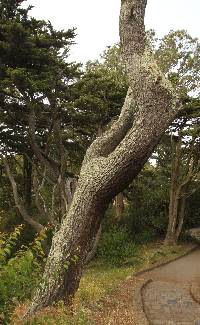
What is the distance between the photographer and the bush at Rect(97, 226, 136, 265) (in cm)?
1956

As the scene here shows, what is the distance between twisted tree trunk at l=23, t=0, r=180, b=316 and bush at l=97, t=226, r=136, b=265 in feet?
35.3

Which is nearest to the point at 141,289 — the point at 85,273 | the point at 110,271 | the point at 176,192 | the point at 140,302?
the point at 140,302

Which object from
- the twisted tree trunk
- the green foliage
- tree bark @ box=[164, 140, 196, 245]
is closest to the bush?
tree bark @ box=[164, 140, 196, 245]

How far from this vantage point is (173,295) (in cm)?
1306

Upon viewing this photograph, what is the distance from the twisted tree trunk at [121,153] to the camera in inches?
316

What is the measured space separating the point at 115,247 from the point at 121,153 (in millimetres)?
12712

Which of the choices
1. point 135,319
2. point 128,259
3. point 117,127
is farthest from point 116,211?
point 117,127

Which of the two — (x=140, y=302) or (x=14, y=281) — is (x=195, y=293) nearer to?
(x=140, y=302)

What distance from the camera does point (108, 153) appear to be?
29.2 feet

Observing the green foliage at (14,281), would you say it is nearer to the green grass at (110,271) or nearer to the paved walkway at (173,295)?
the green grass at (110,271)

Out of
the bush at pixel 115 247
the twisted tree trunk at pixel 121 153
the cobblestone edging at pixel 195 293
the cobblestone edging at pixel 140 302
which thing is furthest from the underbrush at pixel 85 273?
the cobblestone edging at pixel 195 293

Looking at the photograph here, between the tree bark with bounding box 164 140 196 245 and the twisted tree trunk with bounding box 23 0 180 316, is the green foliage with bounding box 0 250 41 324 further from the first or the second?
the tree bark with bounding box 164 140 196 245

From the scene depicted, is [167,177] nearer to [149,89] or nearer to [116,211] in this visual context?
[116,211]

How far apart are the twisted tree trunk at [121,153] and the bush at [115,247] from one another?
35.3ft
